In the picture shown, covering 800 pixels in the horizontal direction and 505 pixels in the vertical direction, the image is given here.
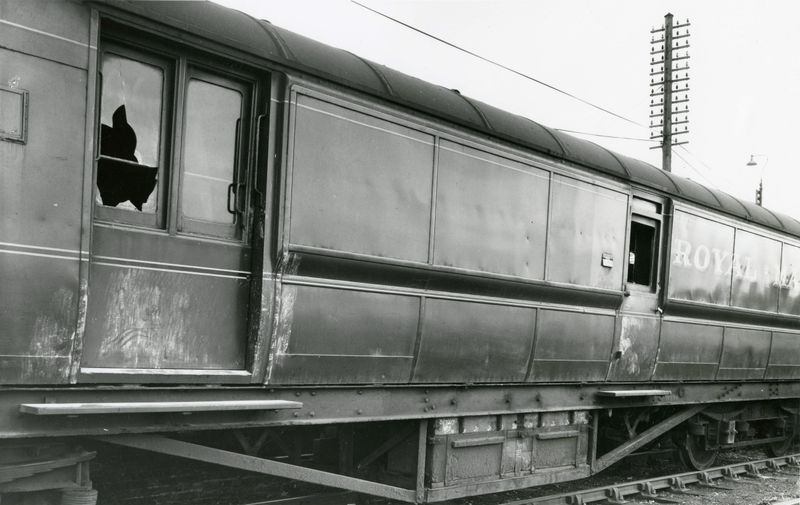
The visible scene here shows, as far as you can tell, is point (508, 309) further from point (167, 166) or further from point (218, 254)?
point (167, 166)

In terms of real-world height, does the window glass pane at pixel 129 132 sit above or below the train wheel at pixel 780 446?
above

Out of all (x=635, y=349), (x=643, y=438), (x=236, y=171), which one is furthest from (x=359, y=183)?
(x=643, y=438)

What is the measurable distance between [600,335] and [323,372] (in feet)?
10.9

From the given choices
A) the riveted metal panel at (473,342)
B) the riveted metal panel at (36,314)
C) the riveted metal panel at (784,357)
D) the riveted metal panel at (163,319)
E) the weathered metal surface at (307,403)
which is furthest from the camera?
the riveted metal panel at (784,357)

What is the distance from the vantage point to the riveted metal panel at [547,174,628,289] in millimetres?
6789

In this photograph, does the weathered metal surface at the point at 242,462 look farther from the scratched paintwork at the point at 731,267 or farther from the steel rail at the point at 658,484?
the scratched paintwork at the point at 731,267

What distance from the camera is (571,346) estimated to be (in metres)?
6.98

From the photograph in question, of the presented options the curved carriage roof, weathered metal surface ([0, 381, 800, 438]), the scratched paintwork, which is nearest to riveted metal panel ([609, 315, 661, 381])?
weathered metal surface ([0, 381, 800, 438])

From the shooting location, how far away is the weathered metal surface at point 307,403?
3782 mm

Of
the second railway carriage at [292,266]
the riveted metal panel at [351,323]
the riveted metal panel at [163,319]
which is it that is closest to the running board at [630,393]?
the second railway carriage at [292,266]

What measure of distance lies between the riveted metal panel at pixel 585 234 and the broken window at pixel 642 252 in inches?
22.4

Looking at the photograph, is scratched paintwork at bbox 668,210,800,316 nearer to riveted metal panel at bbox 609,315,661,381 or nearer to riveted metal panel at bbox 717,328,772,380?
riveted metal panel at bbox 717,328,772,380

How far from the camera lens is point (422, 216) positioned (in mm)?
5570

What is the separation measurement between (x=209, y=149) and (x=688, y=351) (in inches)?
241
